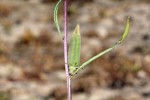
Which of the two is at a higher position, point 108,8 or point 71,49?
point 108,8

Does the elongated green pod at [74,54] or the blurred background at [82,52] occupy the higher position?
the blurred background at [82,52]

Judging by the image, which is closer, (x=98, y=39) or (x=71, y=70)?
(x=71, y=70)

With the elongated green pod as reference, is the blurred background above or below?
above

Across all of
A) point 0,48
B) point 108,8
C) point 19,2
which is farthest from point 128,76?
point 19,2

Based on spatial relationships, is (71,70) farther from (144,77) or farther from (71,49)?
(144,77)

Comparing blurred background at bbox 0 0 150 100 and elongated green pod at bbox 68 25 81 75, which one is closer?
elongated green pod at bbox 68 25 81 75

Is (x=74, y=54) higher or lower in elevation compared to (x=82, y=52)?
lower

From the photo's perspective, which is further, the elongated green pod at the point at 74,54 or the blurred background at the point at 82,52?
the blurred background at the point at 82,52

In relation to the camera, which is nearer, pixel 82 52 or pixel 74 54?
pixel 74 54
